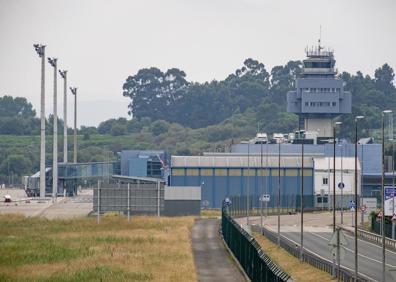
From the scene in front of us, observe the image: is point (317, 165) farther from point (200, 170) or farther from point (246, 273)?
point (246, 273)

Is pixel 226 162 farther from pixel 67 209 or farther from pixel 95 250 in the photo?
pixel 95 250

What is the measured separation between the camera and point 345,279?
65938mm

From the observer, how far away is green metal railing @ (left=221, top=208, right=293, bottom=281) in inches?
1807

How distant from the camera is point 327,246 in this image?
330 feet

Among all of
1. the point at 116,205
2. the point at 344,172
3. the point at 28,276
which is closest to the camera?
the point at 28,276

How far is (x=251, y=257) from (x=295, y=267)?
17.4 metres

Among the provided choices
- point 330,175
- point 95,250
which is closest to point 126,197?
point 95,250

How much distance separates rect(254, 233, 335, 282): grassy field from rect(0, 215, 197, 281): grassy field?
6.61m

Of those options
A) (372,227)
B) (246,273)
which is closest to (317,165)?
(372,227)

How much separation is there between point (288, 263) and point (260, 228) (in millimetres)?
40693

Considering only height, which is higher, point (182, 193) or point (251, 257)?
point (182, 193)

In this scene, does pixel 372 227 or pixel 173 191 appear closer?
pixel 372 227

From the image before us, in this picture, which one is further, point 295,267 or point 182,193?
point 182,193

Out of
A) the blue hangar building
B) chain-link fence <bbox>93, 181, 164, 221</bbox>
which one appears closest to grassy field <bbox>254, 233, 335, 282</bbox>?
chain-link fence <bbox>93, 181, 164, 221</bbox>
